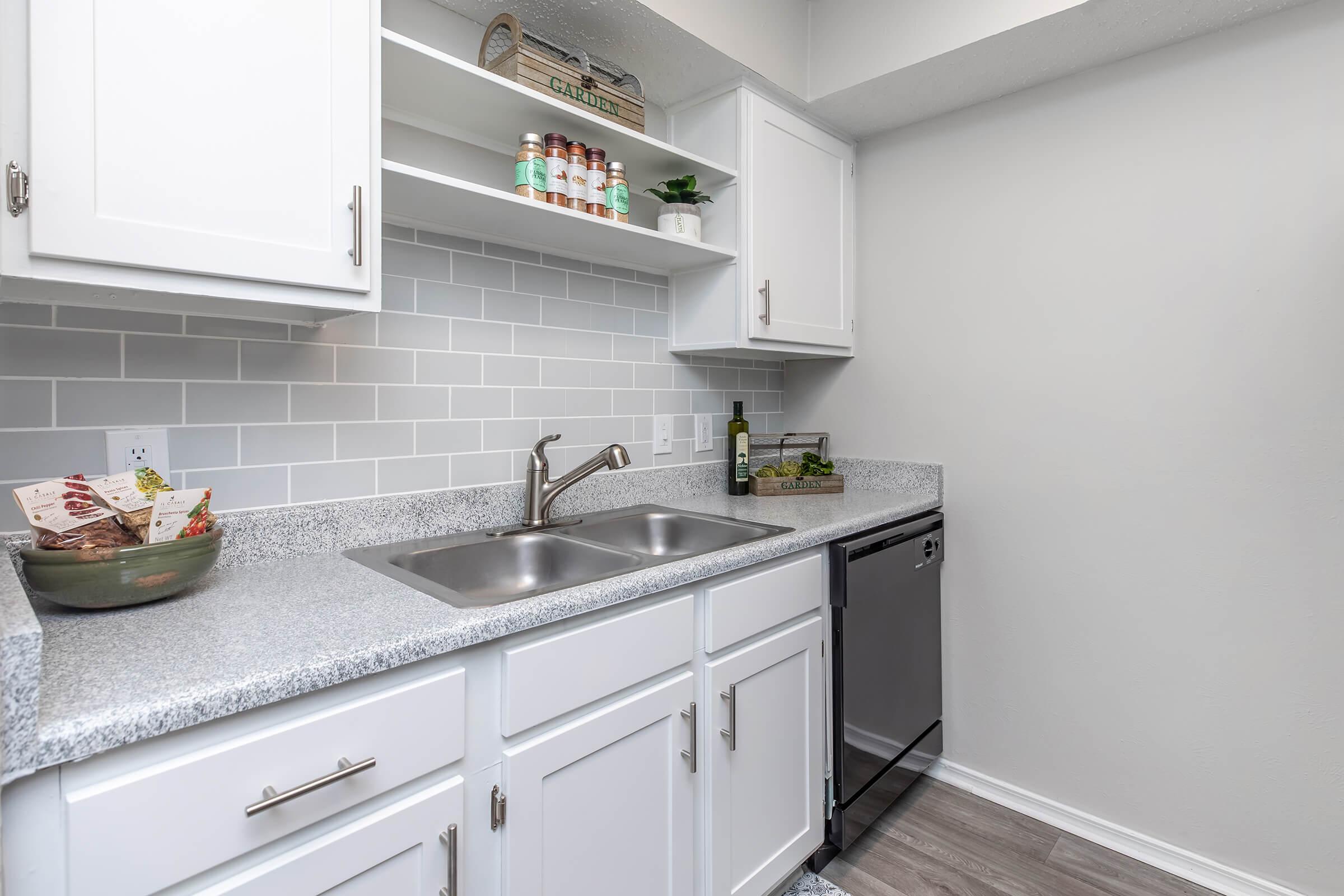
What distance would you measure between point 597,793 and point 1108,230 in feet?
6.38

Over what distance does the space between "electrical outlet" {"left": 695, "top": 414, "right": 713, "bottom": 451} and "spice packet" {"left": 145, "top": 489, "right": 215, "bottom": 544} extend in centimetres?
147

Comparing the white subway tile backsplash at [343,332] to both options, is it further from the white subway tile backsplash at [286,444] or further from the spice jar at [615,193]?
the spice jar at [615,193]

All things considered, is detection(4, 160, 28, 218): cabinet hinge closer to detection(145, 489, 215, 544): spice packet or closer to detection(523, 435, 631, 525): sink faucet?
detection(145, 489, 215, 544): spice packet

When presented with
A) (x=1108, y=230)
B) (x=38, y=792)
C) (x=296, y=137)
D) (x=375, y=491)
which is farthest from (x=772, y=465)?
(x=38, y=792)

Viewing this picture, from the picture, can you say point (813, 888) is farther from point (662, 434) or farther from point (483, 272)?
point (483, 272)

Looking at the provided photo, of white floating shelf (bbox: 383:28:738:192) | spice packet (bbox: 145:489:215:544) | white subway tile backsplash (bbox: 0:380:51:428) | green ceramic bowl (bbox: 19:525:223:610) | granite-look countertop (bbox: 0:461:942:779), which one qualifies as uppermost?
white floating shelf (bbox: 383:28:738:192)

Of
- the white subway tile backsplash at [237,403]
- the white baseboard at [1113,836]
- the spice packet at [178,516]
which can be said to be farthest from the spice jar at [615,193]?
the white baseboard at [1113,836]

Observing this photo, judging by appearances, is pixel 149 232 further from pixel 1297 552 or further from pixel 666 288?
pixel 1297 552

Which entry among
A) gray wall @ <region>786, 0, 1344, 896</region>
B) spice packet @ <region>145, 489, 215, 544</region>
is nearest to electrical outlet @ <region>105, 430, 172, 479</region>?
spice packet @ <region>145, 489, 215, 544</region>

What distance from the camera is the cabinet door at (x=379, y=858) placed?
2.58 feet

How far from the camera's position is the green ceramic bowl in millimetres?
896

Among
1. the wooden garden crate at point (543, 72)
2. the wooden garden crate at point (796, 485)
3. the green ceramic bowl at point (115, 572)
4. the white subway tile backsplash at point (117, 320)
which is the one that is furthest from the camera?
the wooden garden crate at point (796, 485)

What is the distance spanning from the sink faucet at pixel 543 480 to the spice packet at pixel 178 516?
74cm

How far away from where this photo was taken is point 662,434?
Answer: 2.13m
